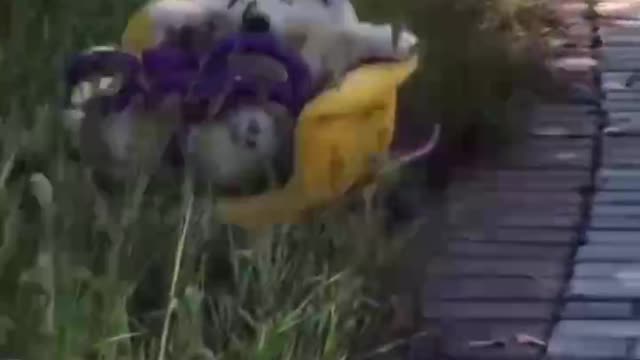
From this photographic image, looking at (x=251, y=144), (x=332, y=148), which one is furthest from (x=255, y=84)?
(x=332, y=148)

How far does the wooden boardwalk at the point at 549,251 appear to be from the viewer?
4309 millimetres

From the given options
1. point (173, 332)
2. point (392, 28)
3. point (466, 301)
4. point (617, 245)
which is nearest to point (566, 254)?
point (617, 245)

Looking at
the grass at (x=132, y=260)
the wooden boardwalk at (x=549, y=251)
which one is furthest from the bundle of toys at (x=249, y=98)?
the wooden boardwalk at (x=549, y=251)

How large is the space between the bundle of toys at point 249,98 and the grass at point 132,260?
0.14m

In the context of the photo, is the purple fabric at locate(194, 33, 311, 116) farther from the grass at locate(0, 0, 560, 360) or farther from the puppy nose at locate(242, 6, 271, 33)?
the grass at locate(0, 0, 560, 360)

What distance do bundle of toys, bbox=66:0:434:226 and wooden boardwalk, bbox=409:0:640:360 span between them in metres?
0.45

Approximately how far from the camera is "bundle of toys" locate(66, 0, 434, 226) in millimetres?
4328

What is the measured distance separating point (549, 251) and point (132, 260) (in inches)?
63.1

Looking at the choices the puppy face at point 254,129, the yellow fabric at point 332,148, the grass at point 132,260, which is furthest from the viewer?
the puppy face at point 254,129

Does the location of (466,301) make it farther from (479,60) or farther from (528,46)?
(528,46)

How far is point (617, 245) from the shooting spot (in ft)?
16.3

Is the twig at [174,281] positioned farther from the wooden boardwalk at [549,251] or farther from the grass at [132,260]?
the wooden boardwalk at [549,251]

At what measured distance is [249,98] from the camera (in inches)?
175

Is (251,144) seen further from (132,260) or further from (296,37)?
(132,260)
